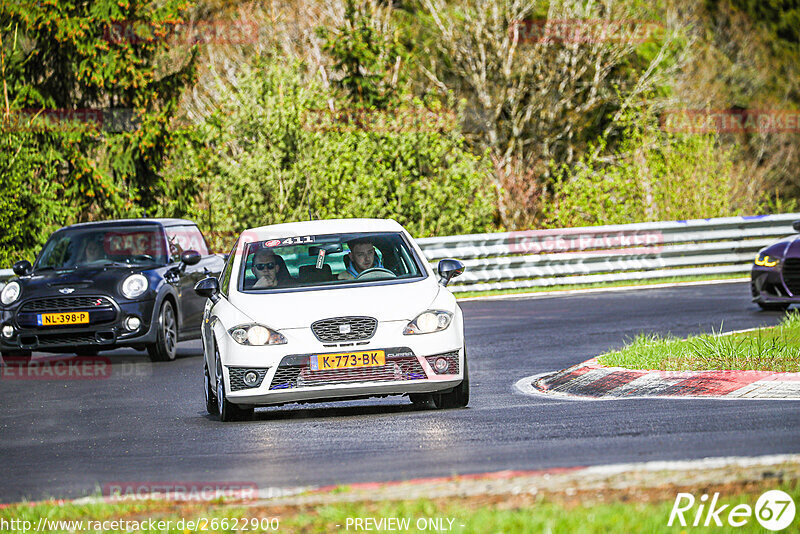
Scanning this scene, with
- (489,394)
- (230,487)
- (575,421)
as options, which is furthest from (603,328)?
(230,487)

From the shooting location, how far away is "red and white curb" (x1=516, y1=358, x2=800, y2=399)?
34.7ft

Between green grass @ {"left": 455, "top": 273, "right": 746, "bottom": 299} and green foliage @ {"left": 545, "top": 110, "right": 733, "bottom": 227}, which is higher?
green foliage @ {"left": 545, "top": 110, "right": 733, "bottom": 227}

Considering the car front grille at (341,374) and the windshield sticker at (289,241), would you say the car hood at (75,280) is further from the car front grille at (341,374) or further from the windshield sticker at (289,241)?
the car front grille at (341,374)

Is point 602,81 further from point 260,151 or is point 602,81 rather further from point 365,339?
point 365,339

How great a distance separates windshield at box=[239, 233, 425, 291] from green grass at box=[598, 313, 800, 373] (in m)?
2.27

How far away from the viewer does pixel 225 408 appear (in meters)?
10.5

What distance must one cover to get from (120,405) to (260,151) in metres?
18.2

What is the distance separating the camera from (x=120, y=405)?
12312mm

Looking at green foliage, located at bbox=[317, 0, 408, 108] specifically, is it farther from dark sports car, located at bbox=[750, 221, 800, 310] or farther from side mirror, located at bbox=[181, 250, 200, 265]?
side mirror, located at bbox=[181, 250, 200, 265]

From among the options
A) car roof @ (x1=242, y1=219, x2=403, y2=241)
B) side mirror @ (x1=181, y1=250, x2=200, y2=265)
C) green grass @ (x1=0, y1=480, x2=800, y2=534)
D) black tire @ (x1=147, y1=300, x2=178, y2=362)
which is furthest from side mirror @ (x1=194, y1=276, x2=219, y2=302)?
side mirror @ (x1=181, y1=250, x2=200, y2=265)

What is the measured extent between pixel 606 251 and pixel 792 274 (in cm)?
802

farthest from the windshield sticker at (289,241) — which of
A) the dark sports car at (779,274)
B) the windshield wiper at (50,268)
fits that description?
the dark sports car at (779,274)

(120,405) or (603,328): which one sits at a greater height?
(120,405)

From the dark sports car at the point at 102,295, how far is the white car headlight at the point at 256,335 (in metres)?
5.91
